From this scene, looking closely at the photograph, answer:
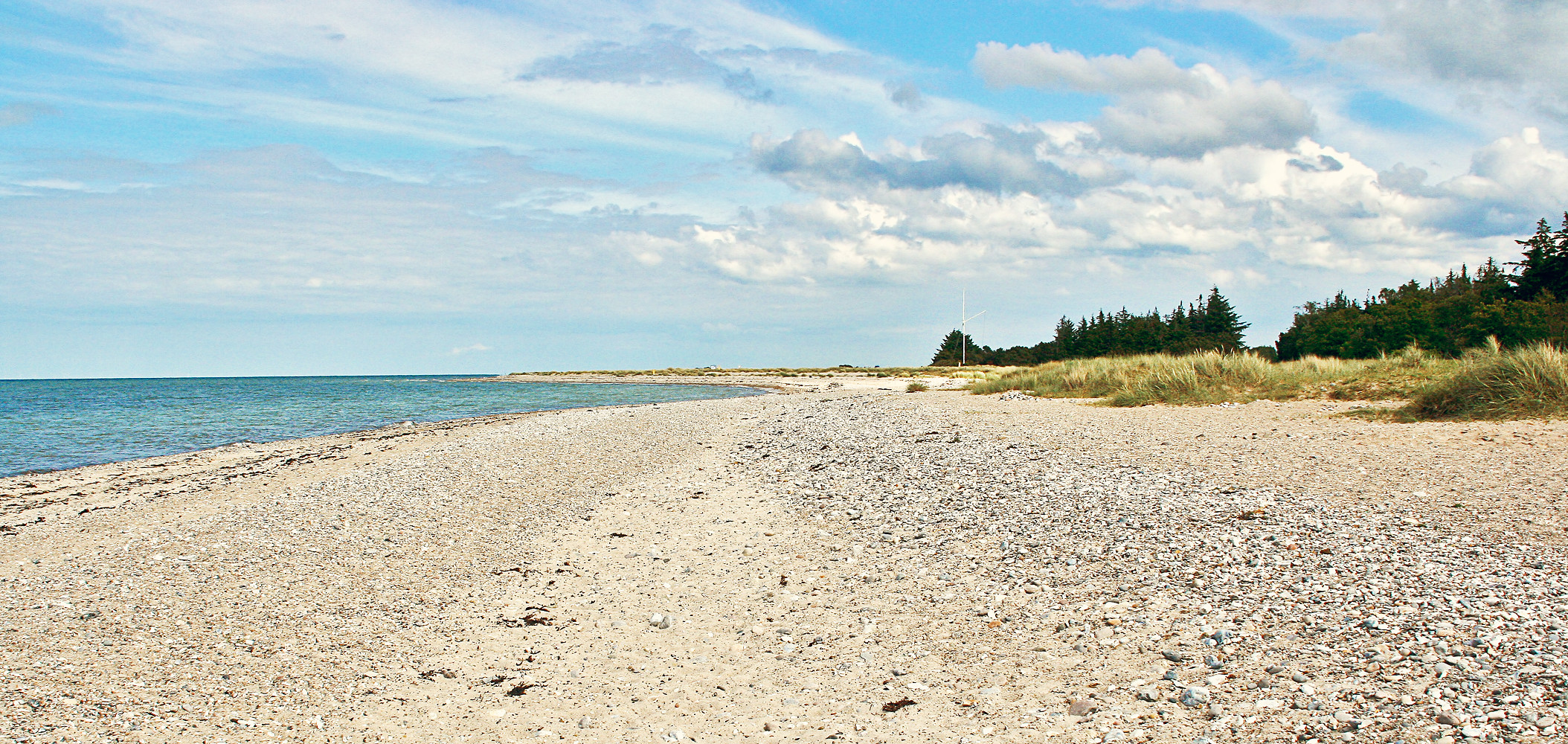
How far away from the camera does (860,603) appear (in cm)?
696

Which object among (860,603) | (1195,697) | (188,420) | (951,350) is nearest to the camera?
(1195,697)

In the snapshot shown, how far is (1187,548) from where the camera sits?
23.5 feet

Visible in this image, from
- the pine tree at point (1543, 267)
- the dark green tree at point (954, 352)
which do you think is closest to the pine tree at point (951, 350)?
the dark green tree at point (954, 352)

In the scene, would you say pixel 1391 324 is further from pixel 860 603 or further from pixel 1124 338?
pixel 860 603

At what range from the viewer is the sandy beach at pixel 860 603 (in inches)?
188

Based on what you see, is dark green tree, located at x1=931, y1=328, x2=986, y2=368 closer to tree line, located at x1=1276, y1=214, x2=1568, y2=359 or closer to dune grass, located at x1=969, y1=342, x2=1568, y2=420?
tree line, located at x1=1276, y1=214, x2=1568, y2=359

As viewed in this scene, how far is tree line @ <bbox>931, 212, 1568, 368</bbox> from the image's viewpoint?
41.7 meters

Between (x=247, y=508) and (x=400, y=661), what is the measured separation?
8.11 meters

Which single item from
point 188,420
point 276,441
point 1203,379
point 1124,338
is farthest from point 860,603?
point 1124,338

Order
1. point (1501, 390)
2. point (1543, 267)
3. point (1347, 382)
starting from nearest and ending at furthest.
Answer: point (1501, 390), point (1347, 382), point (1543, 267)

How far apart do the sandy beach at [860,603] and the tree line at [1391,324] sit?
68.4ft

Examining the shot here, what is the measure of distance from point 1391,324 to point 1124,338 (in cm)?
2805

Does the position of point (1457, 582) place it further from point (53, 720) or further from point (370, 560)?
point (370, 560)

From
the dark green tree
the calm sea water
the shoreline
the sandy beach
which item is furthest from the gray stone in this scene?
the dark green tree
